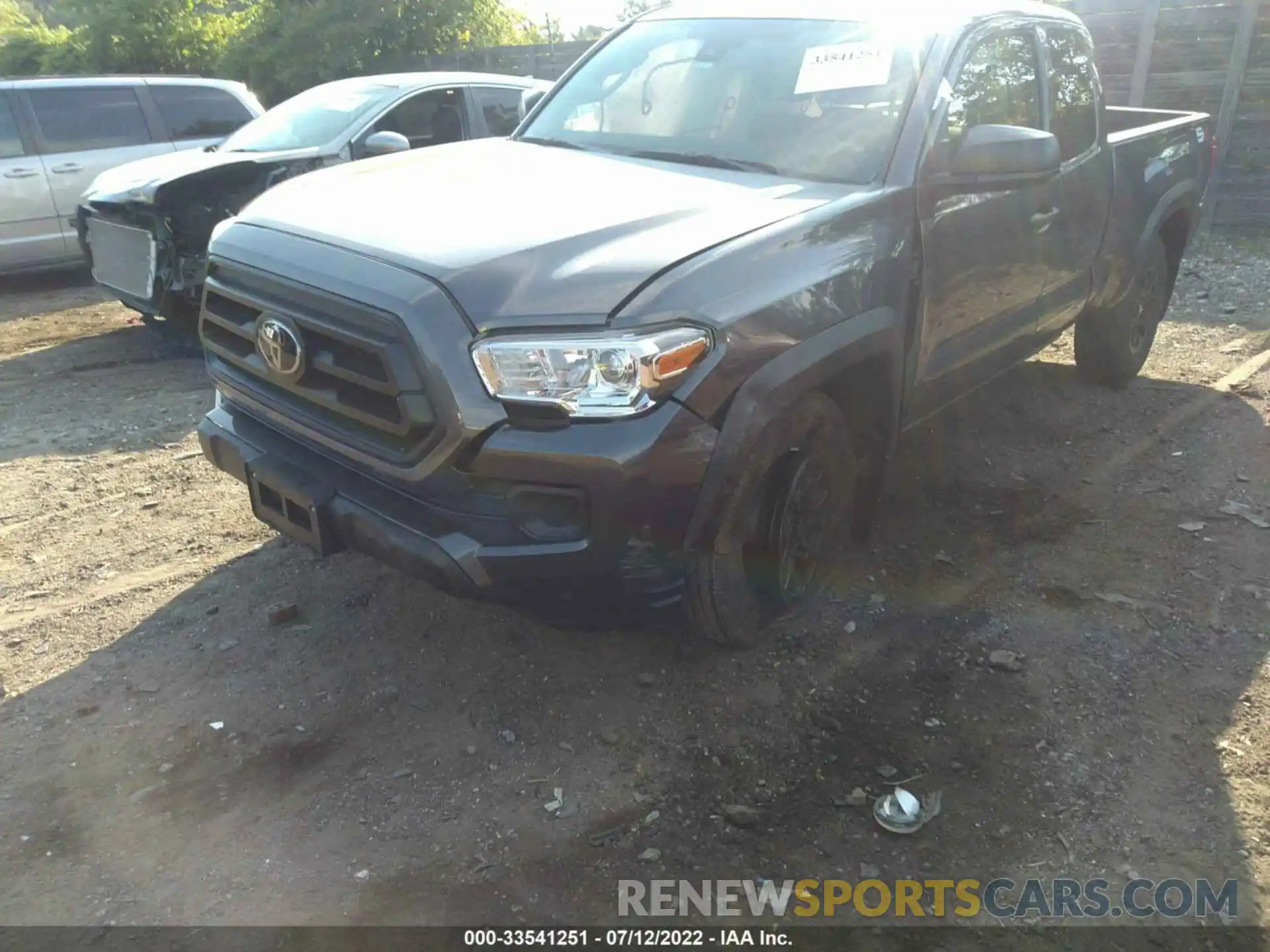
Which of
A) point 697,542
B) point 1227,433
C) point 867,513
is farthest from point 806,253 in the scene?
point 1227,433

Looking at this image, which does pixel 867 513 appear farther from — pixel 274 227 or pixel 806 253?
pixel 274 227

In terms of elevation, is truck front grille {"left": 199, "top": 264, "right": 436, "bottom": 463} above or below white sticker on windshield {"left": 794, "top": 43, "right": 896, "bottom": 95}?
below

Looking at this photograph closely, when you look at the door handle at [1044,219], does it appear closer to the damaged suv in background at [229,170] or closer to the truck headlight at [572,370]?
the truck headlight at [572,370]

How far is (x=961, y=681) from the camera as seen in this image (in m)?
3.18

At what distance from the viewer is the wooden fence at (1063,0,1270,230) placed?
9.46 meters

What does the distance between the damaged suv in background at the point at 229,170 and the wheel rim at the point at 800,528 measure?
8.87 feet

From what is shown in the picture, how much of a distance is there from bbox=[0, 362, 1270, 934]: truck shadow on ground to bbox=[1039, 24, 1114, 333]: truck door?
1.15 metres

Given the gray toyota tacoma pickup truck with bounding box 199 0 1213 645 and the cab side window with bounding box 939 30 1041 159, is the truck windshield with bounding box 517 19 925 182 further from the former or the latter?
the cab side window with bounding box 939 30 1041 159

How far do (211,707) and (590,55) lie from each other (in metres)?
3.04

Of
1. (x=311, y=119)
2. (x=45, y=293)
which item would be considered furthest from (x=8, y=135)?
(x=311, y=119)

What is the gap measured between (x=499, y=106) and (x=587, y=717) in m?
5.94

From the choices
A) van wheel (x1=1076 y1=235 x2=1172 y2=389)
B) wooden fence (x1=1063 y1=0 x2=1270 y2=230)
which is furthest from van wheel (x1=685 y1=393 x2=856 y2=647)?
wooden fence (x1=1063 y1=0 x2=1270 y2=230)

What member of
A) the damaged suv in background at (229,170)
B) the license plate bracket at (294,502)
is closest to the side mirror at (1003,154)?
the license plate bracket at (294,502)

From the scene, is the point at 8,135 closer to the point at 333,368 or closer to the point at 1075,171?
the point at 333,368
